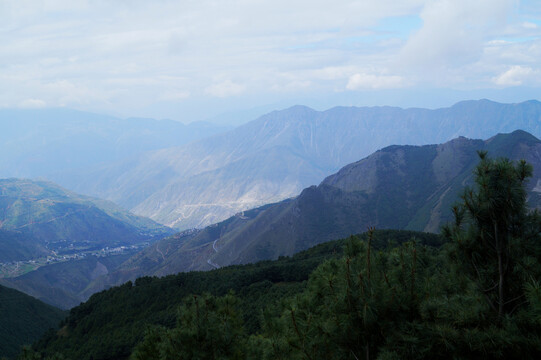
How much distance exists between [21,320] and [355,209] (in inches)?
4736

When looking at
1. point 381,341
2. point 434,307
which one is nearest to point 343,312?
point 381,341

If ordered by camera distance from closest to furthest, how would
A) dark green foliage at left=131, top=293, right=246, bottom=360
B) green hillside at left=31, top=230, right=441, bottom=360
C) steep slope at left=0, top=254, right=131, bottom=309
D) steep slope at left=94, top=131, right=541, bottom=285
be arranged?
dark green foliage at left=131, top=293, right=246, bottom=360 < green hillside at left=31, top=230, right=441, bottom=360 < steep slope at left=0, top=254, right=131, bottom=309 < steep slope at left=94, top=131, right=541, bottom=285

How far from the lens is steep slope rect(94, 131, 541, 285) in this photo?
14725cm

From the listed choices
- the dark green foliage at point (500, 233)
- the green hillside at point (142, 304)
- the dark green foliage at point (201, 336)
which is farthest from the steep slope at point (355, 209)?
the dark green foliage at point (500, 233)

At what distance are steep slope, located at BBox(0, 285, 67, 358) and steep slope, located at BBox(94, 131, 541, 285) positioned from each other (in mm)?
61017

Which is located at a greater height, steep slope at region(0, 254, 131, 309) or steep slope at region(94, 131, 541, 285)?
steep slope at region(94, 131, 541, 285)

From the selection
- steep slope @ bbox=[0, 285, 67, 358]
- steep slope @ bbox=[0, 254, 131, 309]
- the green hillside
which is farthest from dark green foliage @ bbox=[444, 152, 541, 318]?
steep slope @ bbox=[0, 254, 131, 309]

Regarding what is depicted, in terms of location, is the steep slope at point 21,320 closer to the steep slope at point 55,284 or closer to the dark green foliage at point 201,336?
the steep slope at point 55,284

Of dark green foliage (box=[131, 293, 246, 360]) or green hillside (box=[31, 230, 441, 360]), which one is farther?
green hillside (box=[31, 230, 441, 360])

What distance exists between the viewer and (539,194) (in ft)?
390

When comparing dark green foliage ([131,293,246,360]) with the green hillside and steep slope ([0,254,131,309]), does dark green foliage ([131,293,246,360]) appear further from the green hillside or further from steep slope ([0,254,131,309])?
steep slope ([0,254,131,309])

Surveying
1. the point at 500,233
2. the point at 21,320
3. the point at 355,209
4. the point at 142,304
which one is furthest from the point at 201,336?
the point at 355,209

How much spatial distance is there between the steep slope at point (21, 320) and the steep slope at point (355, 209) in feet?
200

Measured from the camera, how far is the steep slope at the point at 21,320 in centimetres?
7262
